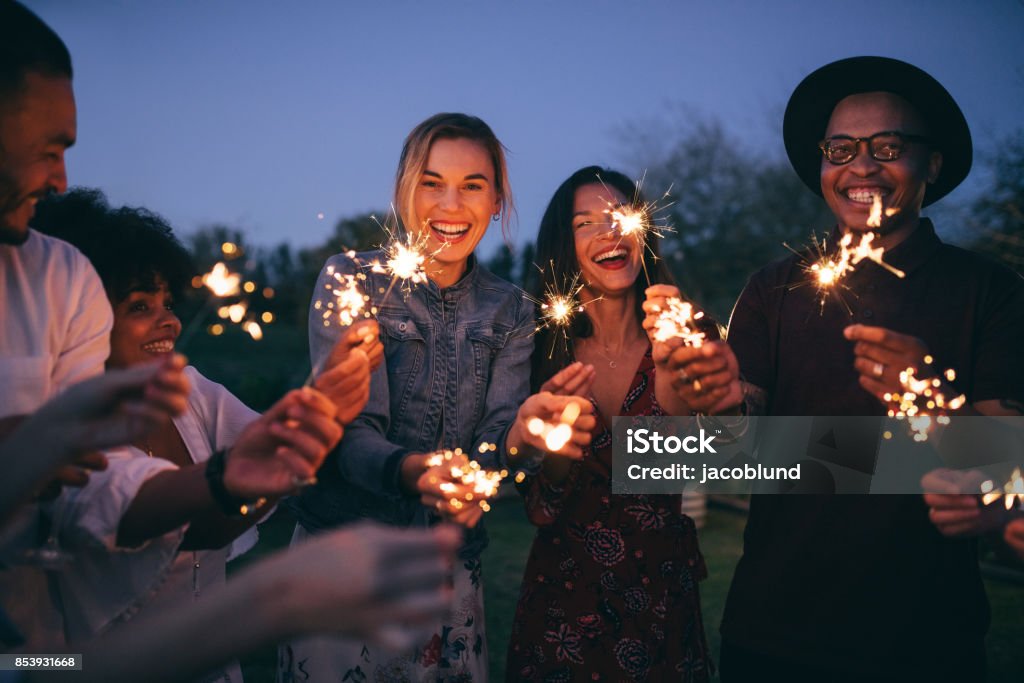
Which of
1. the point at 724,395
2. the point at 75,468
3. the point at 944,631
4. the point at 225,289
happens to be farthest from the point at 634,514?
the point at 75,468

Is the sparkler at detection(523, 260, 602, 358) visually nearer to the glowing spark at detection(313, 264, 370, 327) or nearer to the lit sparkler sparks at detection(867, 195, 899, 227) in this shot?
the glowing spark at detection(313, 264, 370, 327)

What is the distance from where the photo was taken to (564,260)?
388cm

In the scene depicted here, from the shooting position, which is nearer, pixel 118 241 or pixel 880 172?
pixel 118 241

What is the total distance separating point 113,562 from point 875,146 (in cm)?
→ 366

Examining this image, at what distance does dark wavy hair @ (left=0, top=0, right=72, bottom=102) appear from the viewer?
2.04 meters

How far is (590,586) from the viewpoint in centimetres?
344

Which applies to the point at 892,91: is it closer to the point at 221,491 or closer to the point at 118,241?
the point at 221,491

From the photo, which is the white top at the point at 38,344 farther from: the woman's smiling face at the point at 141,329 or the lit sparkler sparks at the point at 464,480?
the lit sparkler sparks at the point at 464,480

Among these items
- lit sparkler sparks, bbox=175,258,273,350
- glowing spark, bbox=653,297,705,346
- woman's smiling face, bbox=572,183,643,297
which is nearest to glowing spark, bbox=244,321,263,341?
lit sparkler sparks, bbox=175,258,273,350

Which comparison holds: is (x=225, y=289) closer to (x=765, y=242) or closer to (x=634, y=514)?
(x=634, y=514)

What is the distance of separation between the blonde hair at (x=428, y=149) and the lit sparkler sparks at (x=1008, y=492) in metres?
2.50

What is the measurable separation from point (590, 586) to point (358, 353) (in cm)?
182

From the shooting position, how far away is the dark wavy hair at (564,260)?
3798 mm

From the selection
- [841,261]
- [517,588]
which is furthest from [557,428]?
[517,588]
